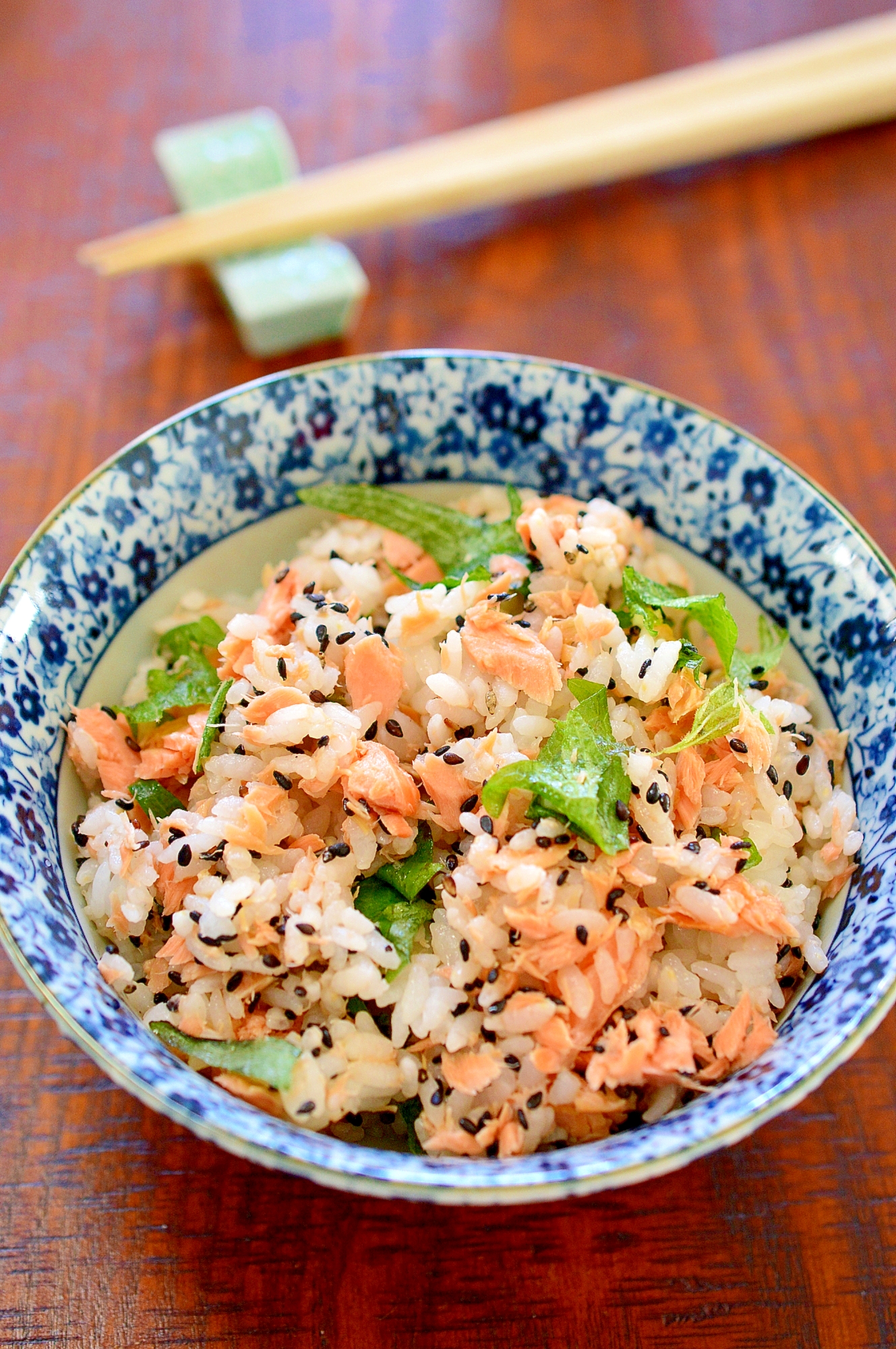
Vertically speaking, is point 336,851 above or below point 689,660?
below

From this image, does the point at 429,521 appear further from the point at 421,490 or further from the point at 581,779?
the point at 581,779

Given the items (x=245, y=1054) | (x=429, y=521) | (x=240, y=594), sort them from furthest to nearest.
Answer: (x=240, y=594), (x=429, y=521), (x=245, y=1054)

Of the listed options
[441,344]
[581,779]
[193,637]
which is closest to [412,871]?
[581,779]

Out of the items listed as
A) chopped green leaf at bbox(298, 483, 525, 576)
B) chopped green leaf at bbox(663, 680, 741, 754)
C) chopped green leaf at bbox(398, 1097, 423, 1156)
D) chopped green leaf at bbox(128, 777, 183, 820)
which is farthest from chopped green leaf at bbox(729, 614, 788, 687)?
chopped green leaf at bbox(128, 777, 183, 820)

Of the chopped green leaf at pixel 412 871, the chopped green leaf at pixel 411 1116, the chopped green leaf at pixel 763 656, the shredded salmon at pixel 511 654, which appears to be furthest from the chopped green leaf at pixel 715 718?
the chopped green leaf at pixel 411 1116

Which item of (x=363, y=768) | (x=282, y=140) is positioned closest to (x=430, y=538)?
(x=363, y=768)

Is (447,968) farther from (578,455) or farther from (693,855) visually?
(578,455)

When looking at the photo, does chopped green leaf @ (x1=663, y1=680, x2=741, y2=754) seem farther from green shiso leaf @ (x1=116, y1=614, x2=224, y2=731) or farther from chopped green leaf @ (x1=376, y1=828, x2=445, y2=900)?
green shiso leaf @ (x1=116, y1=614, x2=224, y2=731)
